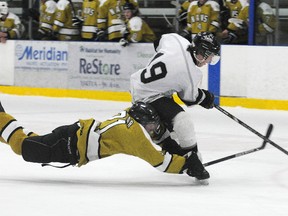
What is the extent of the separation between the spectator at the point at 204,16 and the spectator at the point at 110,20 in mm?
886

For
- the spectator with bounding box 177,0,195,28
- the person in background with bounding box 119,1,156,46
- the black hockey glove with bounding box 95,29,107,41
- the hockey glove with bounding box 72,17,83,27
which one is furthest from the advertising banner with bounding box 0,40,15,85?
the spectator with bounding box 177,0,195,28

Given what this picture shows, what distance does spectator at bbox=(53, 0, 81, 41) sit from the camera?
13.0 meters

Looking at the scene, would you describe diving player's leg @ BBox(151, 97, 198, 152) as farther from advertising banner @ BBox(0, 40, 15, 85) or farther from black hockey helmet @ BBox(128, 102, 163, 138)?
advertising banner @ BBox(0, 40, 15, 85)

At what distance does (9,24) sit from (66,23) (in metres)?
0.95

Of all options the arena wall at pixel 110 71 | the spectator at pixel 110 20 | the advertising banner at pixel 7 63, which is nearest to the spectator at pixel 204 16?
the arena wall at pixel 110 71

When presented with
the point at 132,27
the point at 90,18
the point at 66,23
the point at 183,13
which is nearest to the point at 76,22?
the point at 66,23

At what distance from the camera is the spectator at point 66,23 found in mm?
12977

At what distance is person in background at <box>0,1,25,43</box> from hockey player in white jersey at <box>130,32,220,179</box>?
8.16m

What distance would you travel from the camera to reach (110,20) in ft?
40.5

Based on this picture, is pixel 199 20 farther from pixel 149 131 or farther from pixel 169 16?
pixel 149 131

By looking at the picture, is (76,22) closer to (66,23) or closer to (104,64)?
(66,23)

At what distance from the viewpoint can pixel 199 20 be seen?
38.3 feet

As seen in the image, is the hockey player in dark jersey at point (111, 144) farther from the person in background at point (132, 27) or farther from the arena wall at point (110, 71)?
the person in background at point (132, 27)

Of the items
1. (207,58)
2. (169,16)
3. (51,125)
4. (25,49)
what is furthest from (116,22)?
(207,58)
